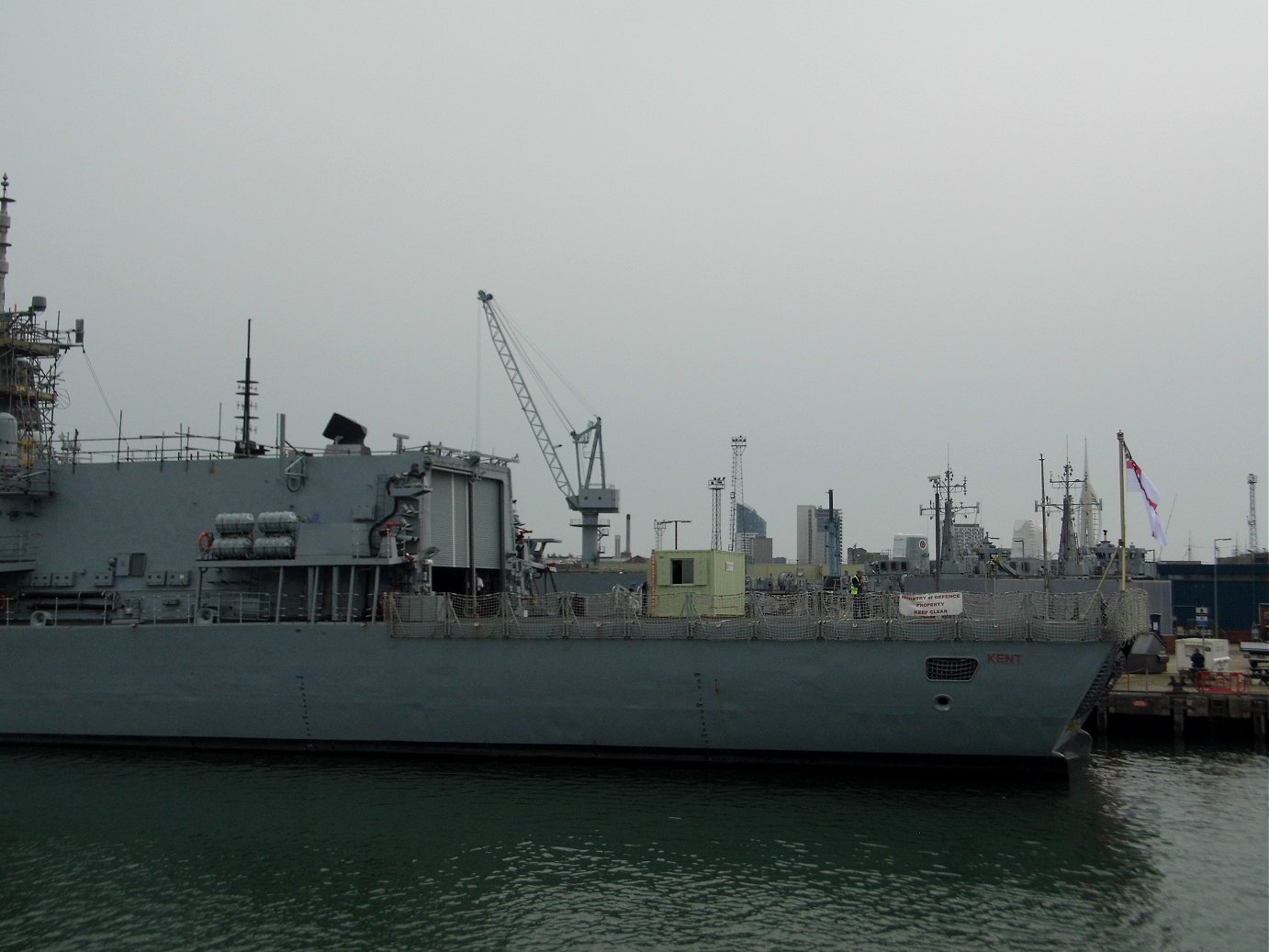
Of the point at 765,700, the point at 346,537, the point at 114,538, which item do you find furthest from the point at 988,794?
the point at 114,538

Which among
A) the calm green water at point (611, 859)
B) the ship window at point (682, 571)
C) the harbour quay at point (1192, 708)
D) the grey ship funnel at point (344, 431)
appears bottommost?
the calm green water at point (611, 859)

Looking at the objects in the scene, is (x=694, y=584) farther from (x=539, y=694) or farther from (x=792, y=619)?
(x=539, y=694)

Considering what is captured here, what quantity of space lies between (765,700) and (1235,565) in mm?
41116

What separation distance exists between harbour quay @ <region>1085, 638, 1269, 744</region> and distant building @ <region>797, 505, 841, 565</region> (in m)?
49.9

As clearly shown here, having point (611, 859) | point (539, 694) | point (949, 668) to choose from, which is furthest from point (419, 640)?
point (949, 668)

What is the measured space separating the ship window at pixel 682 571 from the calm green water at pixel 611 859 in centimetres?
430

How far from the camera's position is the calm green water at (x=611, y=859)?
1370 centimetres

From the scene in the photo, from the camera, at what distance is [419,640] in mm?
21891

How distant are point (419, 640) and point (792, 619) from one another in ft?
25.4

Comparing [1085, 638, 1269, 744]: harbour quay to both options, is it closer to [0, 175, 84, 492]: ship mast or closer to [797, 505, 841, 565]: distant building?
[0, 175, 84, 492]: ship mast

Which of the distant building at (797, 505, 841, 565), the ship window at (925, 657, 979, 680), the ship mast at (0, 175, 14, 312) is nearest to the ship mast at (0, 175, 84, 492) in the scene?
the ship mast at (0, 175, 14, 312)

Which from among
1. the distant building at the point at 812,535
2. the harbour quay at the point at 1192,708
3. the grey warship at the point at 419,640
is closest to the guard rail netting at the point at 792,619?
the grey warship at the point at 419,640

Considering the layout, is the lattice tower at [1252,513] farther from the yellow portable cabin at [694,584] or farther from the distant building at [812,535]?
the yellow portable cabin at [694,584]

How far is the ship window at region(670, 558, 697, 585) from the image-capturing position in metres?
23.5
